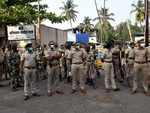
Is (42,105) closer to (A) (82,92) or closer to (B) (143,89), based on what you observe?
(A) (82,92)

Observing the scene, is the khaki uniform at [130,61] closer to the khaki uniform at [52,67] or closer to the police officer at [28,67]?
the khaki uniform at [52,67]

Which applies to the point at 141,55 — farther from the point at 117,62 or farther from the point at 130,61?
the point at 117,62

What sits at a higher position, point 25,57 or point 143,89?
point 25,57

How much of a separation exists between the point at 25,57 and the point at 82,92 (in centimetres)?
240

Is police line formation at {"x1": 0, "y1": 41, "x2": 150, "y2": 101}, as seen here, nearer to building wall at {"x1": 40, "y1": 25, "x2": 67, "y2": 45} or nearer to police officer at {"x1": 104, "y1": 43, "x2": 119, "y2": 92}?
police officer at {"x1": 104, "y1": 43, "x2": 119, "y2": 92}

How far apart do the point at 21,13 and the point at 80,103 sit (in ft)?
43.2

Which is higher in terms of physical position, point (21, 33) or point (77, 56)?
point (21, 33)

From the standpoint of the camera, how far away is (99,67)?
21812 millimetres

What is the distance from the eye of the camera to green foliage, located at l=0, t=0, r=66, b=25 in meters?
24.9

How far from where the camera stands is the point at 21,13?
25.2 metres

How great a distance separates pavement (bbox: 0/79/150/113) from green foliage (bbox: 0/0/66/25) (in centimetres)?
980

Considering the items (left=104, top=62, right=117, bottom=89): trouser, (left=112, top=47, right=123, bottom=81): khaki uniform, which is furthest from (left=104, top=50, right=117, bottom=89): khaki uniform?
(left=112, top=47, right=123, bottom=81): khaki uniform

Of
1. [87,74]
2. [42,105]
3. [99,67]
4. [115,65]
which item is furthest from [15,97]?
[99,67]

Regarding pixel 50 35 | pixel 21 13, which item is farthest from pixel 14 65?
pixel 50 35
